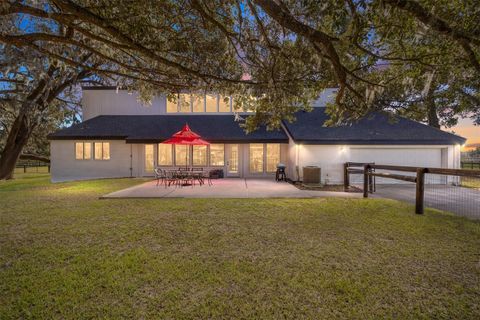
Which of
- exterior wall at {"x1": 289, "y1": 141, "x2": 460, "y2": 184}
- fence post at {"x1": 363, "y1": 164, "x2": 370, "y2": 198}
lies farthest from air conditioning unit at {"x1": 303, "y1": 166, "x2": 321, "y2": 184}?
fence post at {"x1": 363, "y1": 164, "x2": 370, "y2": 198}

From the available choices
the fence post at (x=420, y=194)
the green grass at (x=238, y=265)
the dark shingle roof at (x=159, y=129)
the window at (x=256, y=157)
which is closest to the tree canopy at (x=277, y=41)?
the fence post at (x=420, y=194)

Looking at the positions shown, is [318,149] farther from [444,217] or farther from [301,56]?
[301,56]

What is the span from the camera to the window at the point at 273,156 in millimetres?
15547

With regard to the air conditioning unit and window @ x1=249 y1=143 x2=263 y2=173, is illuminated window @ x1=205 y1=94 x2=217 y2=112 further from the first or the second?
the air conditioning unit

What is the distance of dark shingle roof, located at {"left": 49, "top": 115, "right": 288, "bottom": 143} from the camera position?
14656 mm

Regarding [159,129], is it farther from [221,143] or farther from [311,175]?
[311,175]

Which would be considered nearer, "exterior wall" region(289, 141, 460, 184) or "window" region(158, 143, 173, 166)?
"exterior wall" region(289, 141, 460, 184)

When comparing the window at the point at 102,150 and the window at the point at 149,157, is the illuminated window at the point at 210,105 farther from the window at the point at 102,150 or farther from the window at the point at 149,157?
the window at the point at 102,150

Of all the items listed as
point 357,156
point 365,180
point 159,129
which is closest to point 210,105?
point 159,129

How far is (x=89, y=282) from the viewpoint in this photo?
3199 mm

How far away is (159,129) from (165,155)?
180cm

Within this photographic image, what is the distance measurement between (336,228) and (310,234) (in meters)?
0.87

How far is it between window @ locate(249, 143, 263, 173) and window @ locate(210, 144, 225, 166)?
1.97 m

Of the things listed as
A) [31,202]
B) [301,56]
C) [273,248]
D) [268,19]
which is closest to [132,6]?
[268,19]
